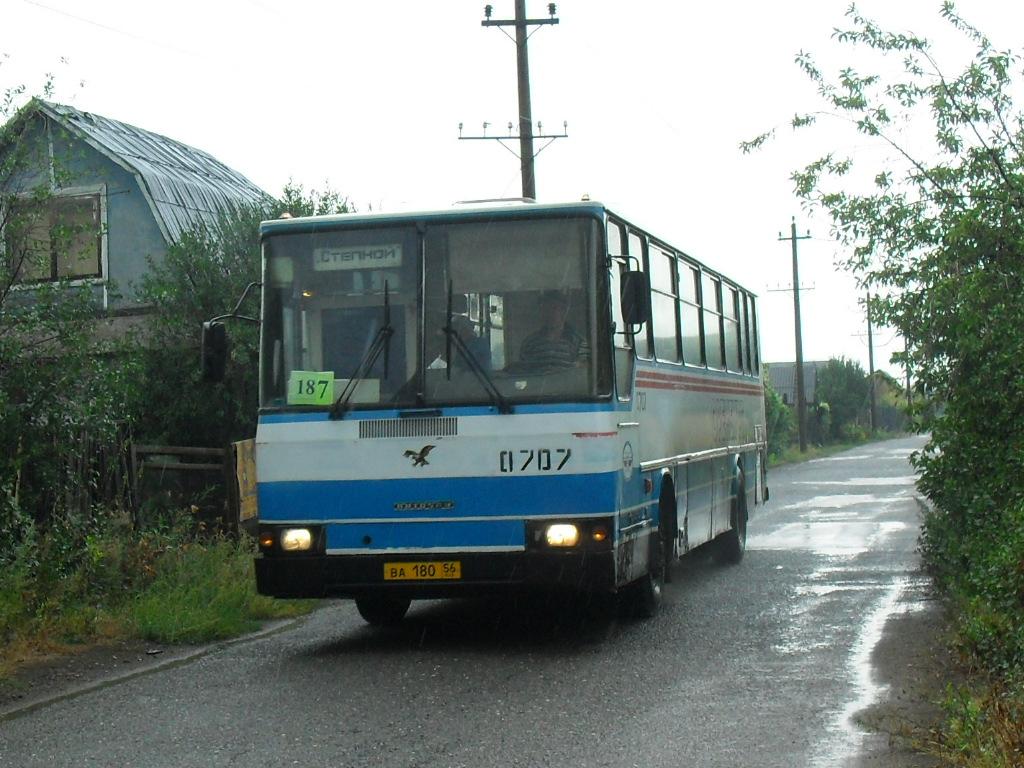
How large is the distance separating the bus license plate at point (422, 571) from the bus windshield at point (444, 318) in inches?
42.4

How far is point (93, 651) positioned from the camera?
1112cm

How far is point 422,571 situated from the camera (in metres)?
10.5

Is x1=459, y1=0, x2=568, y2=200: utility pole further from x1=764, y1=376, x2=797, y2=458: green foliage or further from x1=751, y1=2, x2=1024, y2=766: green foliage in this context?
x1=764, y1=376, x2=797, y2=458: green foliage

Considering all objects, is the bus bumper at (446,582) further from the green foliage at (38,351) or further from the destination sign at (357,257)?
the green foliage at (38,351)

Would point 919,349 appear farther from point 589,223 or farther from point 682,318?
point 589,223

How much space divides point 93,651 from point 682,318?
19.8ft

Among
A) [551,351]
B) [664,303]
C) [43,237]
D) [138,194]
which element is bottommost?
[551,351]

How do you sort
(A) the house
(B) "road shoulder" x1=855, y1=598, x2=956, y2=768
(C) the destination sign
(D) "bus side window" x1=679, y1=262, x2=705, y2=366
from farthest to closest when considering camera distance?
1. (A) the house
2. (D) "bus side window" x1=679, y1=262, x2=705, y2=366
3. (C) the destination sign
4. (B) "road shoulder" x1=855, y1=598, x2=956, y2=768

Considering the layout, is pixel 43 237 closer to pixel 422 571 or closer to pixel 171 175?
pixel 422 571

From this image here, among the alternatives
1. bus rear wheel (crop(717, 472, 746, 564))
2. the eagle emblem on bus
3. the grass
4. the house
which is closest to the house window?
the grass

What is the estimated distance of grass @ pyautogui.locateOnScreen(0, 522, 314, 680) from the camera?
1129 centimetres

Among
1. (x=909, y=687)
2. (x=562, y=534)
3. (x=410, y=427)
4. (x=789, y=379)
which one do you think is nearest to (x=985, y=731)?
(x=909, y=687)

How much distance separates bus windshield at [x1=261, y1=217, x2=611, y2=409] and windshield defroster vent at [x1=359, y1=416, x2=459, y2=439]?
0.41 feet

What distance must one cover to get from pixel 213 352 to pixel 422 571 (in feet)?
7.19
